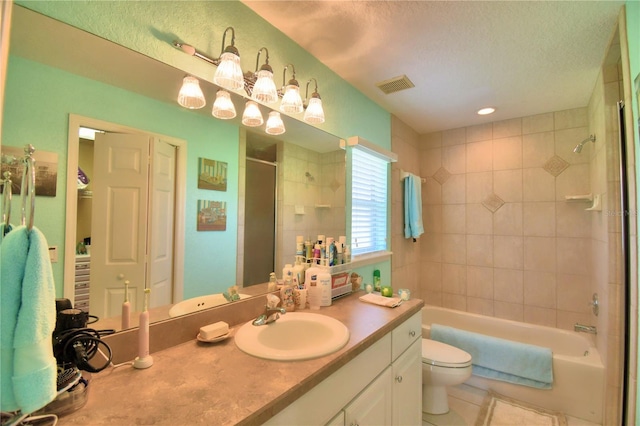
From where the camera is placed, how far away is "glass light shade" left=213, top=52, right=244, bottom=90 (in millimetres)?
1143

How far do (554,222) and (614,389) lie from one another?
1317mm

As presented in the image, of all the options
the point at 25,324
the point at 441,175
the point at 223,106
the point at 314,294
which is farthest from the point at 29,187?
the point at 441,175

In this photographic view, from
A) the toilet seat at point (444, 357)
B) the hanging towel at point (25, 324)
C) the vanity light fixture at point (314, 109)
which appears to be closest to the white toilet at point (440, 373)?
the toilet seat at point (444, 357)

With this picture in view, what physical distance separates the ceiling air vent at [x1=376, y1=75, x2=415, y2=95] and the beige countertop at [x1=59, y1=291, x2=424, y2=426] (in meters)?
1.71

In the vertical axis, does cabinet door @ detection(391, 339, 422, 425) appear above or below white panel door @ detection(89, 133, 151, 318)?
below

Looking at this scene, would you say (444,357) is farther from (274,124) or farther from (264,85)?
(264,85)

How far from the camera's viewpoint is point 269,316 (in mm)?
1242

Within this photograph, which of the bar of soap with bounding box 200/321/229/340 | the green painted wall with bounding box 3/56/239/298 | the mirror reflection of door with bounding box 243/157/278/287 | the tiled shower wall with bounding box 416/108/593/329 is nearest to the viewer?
the green painted wall with bounding box 3/56/239/298

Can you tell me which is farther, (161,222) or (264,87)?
(264,87)

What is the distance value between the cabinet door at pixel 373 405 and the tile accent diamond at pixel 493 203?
2.23m

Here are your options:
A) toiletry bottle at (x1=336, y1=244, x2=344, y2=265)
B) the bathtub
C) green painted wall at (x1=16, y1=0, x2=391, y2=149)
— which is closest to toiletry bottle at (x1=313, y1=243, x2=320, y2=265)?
toiletry bottle at (x1=336, y1=244, x2=344, y2=265)

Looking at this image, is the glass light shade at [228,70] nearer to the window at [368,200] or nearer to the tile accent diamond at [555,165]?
the window at [368,200]

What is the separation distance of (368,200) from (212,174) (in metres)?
1.40

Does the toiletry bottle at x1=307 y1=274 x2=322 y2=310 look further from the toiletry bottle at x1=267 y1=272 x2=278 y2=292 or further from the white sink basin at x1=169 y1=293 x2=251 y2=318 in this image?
the white sink basin at x1=169 y1=293 x2=251 y2=318
